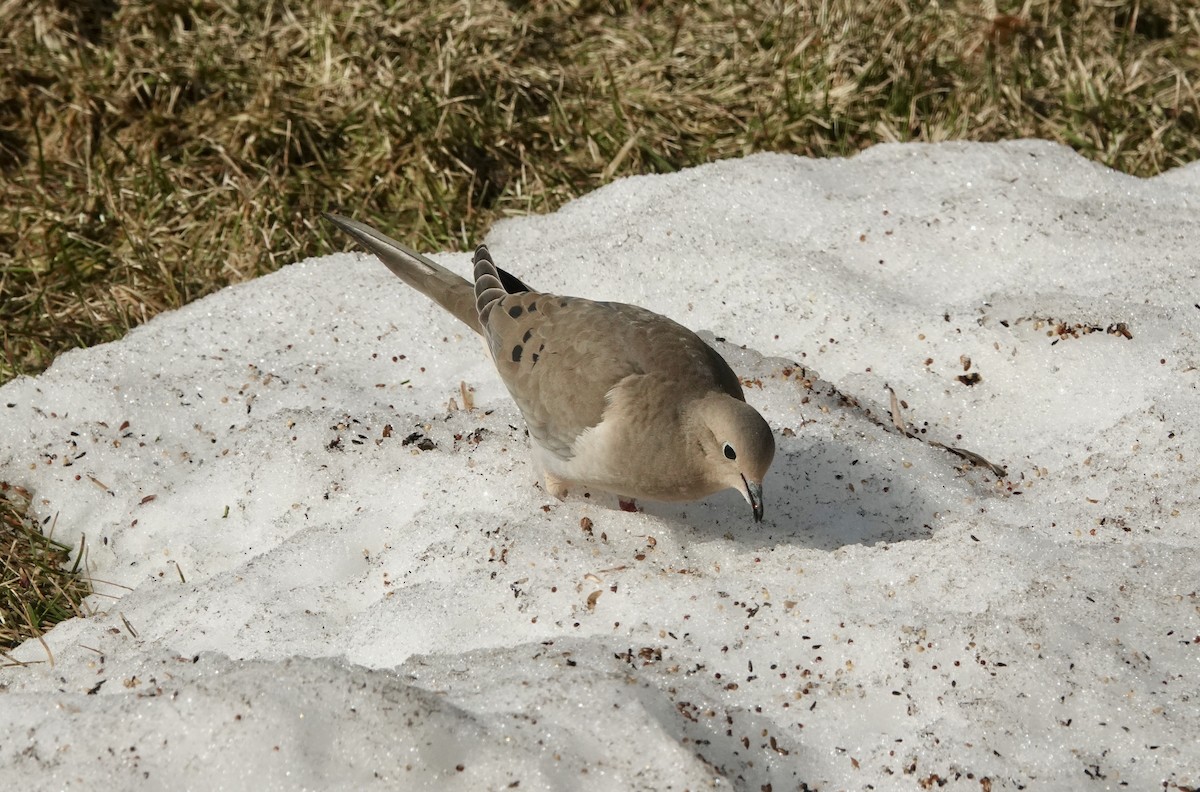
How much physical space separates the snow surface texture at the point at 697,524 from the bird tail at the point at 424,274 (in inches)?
10.0

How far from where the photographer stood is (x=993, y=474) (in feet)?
14.3

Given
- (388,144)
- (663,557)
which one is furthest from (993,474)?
(388,144)

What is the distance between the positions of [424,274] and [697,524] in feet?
5.08

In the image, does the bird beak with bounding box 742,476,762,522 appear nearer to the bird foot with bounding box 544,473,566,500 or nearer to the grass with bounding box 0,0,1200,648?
the bird foot with bounding box 544,473,566,500

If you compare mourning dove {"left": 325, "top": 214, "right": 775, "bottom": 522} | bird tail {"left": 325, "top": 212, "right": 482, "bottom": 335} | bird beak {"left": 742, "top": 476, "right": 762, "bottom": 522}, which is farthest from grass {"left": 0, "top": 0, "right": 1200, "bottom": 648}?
bird beak {"left": 742, "top": 476, "right": 762, "bottom": 522}

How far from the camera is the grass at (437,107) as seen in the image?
19.2 ft

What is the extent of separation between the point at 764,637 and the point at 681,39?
13.1 feet

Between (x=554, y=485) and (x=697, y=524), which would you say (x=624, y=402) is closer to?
(x=554, y=485)

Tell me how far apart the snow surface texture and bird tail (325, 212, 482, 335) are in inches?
10.0

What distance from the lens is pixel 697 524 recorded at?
4.30m

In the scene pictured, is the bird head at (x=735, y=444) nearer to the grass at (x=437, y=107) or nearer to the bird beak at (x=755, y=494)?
the bird beak at (x=755, y=494)

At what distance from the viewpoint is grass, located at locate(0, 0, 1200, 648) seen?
19.2 feet

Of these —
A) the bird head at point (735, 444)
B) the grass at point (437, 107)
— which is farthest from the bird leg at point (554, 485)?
the grass at point (437, 107)

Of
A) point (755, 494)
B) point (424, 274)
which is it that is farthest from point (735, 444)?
point (424, 274)
